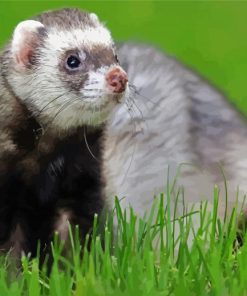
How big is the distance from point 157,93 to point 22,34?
988 mm

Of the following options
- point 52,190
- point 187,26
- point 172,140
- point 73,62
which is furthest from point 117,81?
point 187,26

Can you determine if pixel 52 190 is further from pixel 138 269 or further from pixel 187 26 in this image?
pixel 187 26

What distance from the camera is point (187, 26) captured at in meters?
6.89

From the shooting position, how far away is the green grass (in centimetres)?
353

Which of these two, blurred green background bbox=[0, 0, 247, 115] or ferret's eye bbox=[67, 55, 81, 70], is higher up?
ferret's eye bbox=[67, 55, 81, 70]

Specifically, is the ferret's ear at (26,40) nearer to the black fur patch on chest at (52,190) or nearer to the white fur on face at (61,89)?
the white fur on face at (61,89)

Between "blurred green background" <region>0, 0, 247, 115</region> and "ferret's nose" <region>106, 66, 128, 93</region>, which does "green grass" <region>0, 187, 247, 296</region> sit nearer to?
"ferret's nose" <region>106, 66, 128, 93</region>

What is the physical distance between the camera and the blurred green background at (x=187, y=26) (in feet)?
21.1

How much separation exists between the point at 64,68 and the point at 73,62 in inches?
1.7

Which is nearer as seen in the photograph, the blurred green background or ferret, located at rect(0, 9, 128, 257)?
ferret, located at rect(0, 9, 128, 257)

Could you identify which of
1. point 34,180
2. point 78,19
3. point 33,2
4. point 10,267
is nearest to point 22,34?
point 78,19

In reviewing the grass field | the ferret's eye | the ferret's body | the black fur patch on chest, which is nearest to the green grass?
the grass field

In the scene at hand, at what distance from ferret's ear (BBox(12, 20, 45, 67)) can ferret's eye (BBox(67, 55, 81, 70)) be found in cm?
15

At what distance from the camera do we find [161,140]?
15.9ft
